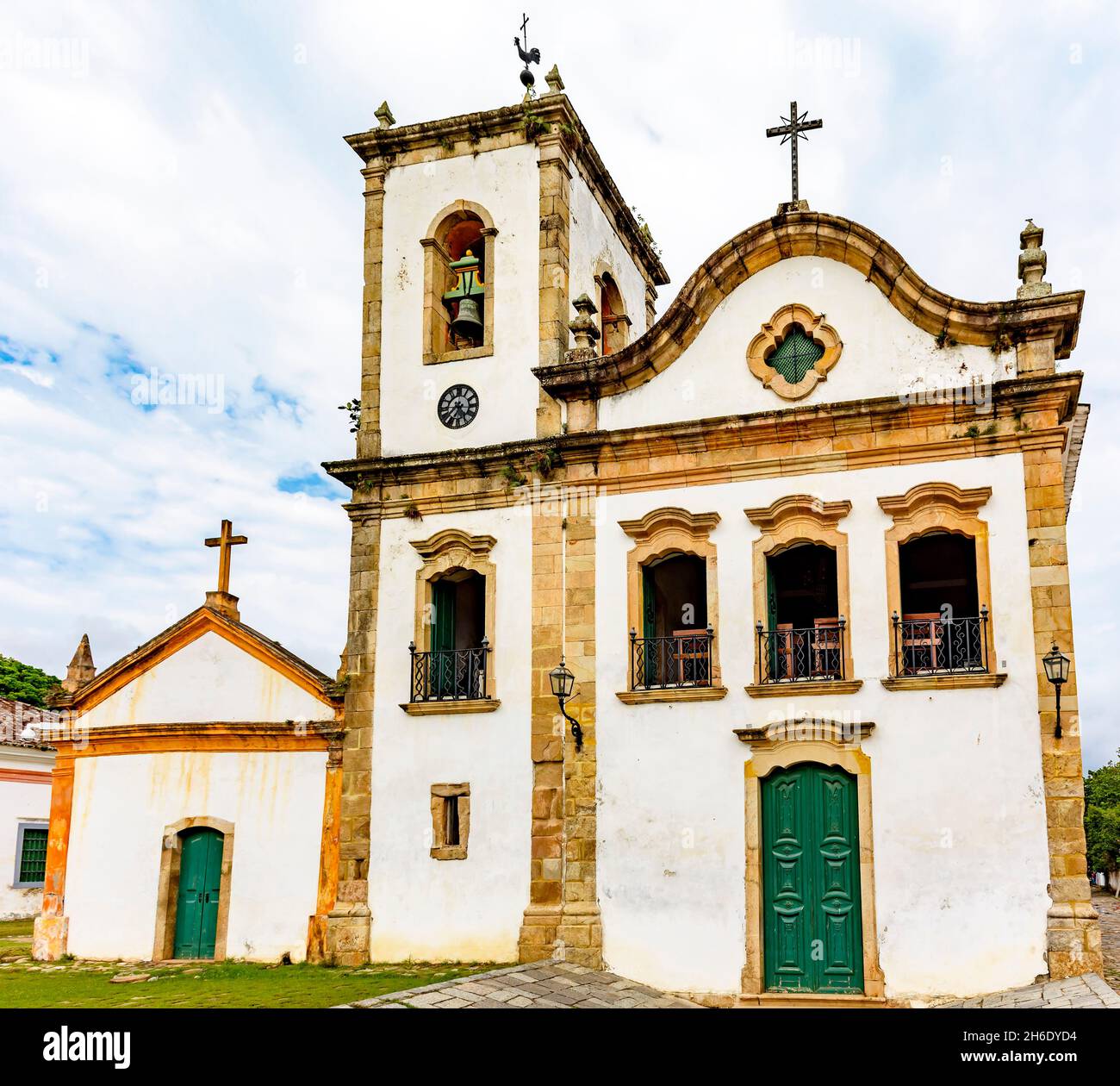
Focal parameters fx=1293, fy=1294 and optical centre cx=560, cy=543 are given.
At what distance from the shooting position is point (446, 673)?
15.6m

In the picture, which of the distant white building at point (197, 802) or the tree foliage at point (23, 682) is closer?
the distant white building at point (197, 802)

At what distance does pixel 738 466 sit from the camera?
14.6 meters

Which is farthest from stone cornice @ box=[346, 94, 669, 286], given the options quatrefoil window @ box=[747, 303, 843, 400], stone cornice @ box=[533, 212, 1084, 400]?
quatrefoil window @ box=[747, 303, 843, 400]

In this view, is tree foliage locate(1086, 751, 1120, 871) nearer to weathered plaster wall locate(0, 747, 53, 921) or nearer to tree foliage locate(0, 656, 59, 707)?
weathered plaster wall locate(0, 747, 53, 921)

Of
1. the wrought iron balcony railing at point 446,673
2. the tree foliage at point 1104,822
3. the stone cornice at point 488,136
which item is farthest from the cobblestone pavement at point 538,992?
the tree foliage at point 1104,822

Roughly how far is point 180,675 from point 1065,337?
11.7 meters

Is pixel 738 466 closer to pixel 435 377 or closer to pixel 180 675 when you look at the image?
pixel 435 377

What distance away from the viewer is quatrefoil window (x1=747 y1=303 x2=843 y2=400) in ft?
47.7

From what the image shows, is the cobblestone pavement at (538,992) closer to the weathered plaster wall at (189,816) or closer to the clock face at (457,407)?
the weathered plaster wall at (189,816)

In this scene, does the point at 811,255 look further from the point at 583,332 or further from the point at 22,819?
the point at 22,819

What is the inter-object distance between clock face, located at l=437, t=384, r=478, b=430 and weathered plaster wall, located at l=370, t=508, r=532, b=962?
4.22ft

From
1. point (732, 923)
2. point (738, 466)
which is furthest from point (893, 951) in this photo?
point (738, 466)

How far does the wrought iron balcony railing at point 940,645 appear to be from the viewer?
13250mm

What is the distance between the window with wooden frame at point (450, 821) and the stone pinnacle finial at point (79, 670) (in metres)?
5.88
